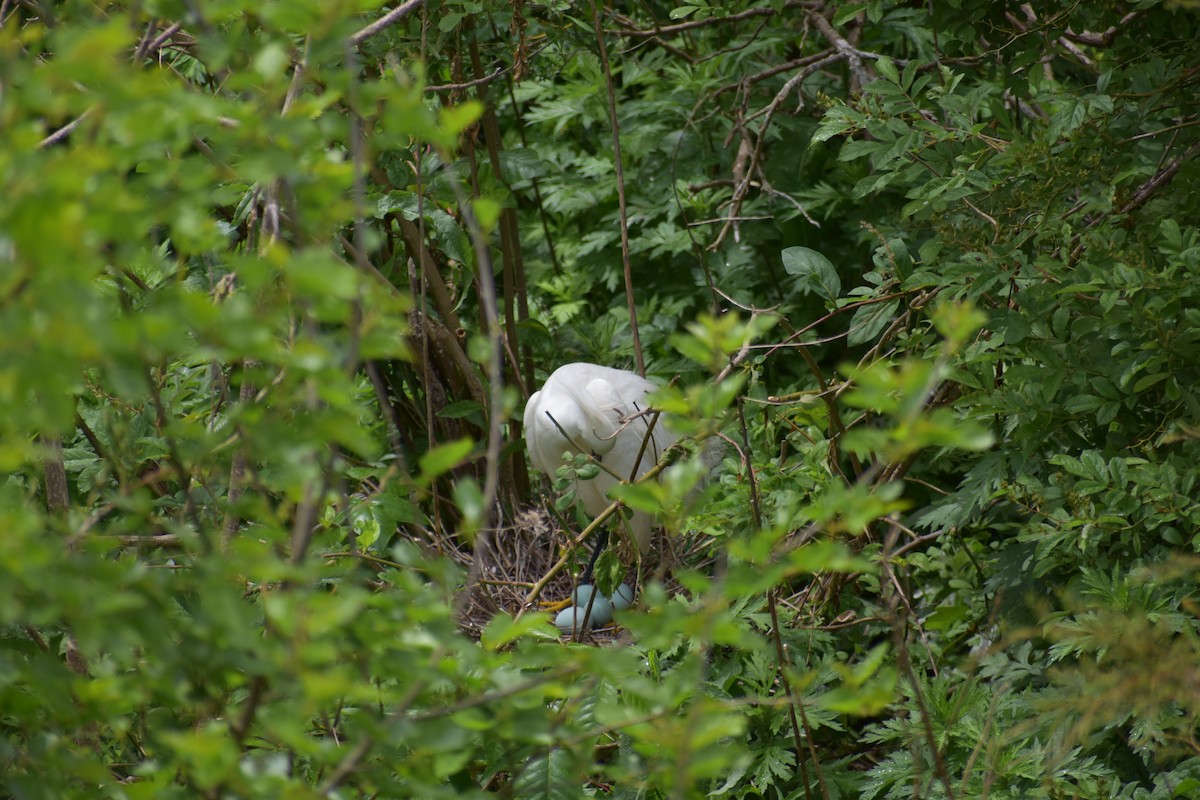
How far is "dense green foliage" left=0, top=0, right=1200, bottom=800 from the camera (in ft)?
2.30

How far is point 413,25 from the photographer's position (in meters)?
1.97

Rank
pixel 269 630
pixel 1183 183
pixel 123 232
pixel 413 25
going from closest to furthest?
1. pixel 123 232
2. pixel 269 630
3. pixel 1183 183
4. pixel 413 25

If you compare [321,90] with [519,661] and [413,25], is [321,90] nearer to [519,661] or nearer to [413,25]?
[413,25]

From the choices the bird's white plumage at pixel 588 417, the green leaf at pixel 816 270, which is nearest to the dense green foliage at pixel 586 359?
the green leaf at pixel 816 270

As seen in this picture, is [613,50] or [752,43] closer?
[613,50]

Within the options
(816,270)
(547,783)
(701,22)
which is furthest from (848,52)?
(547,783)

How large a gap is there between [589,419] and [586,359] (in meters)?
0.78

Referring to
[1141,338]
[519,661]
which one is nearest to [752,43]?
[1141,338]

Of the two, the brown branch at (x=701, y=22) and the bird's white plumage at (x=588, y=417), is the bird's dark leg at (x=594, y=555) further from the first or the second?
the brown branch at (x=701, y=22)

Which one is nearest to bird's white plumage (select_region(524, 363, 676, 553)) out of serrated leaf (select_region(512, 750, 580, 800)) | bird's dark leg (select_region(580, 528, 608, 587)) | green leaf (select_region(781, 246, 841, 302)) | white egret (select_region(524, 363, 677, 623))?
white egret (select_region(524, 363, 677, 623))

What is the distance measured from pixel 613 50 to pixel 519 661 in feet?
6.32

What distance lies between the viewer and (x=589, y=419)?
1.98m

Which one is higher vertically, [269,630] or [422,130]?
[422,130]

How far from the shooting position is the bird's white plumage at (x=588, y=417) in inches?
77.2
